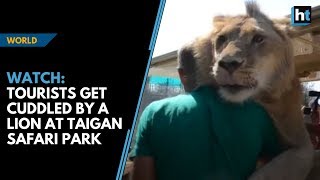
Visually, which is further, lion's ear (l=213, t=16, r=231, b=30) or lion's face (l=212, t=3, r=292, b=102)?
lion's ear (l=213, t=16, r=231, b=30)

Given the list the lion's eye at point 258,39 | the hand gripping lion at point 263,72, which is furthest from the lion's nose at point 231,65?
the lion's eye at point 258,39

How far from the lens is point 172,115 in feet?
3.75

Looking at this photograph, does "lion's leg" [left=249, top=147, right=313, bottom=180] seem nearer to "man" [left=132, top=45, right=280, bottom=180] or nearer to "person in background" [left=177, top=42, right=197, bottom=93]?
"man" [left=132, top=45, right=280, bottom=180]

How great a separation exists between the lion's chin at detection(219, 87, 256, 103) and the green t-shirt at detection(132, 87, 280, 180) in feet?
0.10

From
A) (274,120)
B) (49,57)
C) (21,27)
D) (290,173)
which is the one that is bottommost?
(290,173)

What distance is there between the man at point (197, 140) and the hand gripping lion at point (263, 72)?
7 centimetres

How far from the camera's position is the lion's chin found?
1.23m

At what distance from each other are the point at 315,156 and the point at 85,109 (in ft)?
2.90

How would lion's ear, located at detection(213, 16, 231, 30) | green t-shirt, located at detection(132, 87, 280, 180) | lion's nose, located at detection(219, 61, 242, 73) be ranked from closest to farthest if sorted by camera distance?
green t-shirt, located at detection(132, 87, 280, 180) → lion's nose, located at detection(219, 61, 242, 73) → lion's ear, located at detection(213, 16, 231, 30)

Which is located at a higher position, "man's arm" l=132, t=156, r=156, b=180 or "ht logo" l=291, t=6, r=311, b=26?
"ht logo" l=291, t=6, r=311, b=26

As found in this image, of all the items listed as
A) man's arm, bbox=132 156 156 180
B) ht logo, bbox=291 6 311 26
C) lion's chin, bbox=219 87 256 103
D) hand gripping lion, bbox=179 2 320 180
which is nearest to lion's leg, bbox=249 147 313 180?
hand gripping lion, bbox=179 2 320 180

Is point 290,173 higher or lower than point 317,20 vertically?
lower

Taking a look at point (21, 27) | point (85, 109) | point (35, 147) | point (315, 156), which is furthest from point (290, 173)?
point (21, 27)

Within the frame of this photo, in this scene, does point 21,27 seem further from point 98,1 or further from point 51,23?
point 98,1
